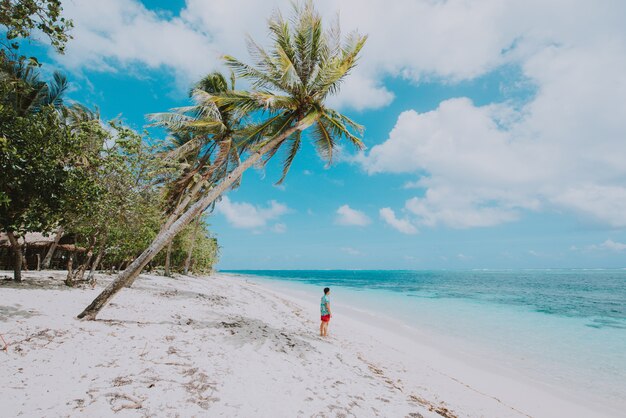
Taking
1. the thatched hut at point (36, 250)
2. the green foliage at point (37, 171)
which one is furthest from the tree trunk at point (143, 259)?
the thatched hut at point (36, 250)

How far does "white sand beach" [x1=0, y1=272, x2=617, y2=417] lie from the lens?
3.50 m

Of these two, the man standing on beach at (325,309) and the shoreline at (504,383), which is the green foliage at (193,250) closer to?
the man standing on beach at (325,309)

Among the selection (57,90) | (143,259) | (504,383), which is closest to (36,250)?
(57,90)

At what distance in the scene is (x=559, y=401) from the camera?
6.92 m

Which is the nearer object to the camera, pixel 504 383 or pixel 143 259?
pixel 143 259

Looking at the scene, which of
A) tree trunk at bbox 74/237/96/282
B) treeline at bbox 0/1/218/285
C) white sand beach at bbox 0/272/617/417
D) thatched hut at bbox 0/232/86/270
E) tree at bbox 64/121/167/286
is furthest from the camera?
thatched hut at bbox 0/232/86/270

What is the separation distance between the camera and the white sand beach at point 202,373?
3504 mm

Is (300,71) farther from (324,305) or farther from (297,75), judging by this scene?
(324,305)

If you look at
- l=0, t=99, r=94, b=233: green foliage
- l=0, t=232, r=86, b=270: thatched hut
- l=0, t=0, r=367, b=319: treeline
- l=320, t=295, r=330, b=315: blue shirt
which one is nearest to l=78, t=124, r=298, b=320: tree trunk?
l=0, t=0, r=367, b=319: treeline

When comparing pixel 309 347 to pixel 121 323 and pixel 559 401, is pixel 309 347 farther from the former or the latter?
pixel 559 401

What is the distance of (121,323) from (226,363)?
259 centimetres

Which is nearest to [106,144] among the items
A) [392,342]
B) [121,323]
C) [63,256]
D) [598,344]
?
[121,323]

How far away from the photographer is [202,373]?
4.45 meters

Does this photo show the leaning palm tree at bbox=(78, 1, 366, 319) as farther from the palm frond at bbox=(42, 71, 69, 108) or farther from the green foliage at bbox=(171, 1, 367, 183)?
the palm frond at bbox=(42, 71, 69, 108)
